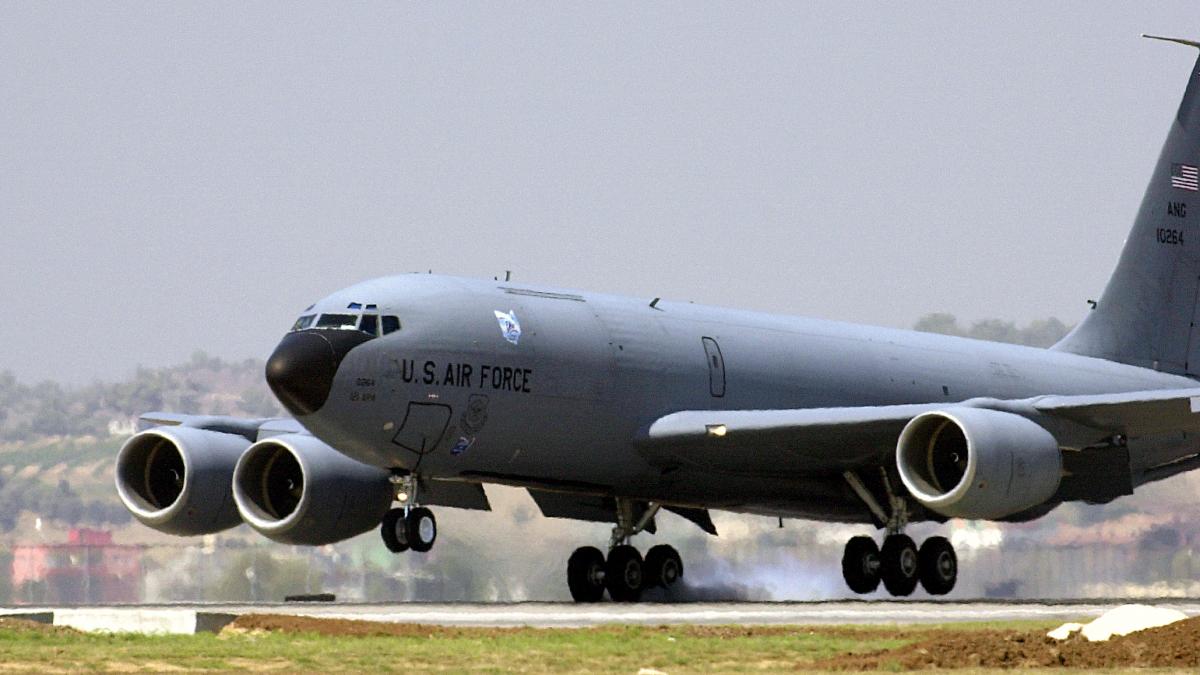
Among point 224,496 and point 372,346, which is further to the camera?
point 224,496

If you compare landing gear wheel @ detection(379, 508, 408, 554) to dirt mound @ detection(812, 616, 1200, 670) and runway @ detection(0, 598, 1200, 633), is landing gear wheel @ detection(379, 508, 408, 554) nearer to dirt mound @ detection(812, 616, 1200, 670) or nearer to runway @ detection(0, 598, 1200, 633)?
runway @ detection(0, 598, 1200, 633)

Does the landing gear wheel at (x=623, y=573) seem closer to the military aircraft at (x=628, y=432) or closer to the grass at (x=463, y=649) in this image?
the military aircraft at (x=628, y=432)

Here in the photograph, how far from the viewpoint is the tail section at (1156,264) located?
36.8 meters

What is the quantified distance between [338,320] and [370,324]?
431 millimetres

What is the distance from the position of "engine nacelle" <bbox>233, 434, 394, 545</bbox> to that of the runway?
3.62 feet

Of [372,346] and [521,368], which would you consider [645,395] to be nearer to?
[521,368]

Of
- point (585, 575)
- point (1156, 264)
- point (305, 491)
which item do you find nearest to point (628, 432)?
point (585, 575)

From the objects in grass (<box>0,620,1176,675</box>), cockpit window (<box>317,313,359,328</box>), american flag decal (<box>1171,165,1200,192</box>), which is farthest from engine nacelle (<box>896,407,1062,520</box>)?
american flag decal (<box>1171,165,1200,192</box>)

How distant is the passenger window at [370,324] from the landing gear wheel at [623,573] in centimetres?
631

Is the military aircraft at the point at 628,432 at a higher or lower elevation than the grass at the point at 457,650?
higher

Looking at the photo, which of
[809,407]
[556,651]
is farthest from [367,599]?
[556,651]

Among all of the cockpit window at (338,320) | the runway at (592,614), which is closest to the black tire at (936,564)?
the runway at (592,614)

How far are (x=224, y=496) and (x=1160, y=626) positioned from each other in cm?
1641

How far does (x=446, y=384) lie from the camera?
1037 inches
